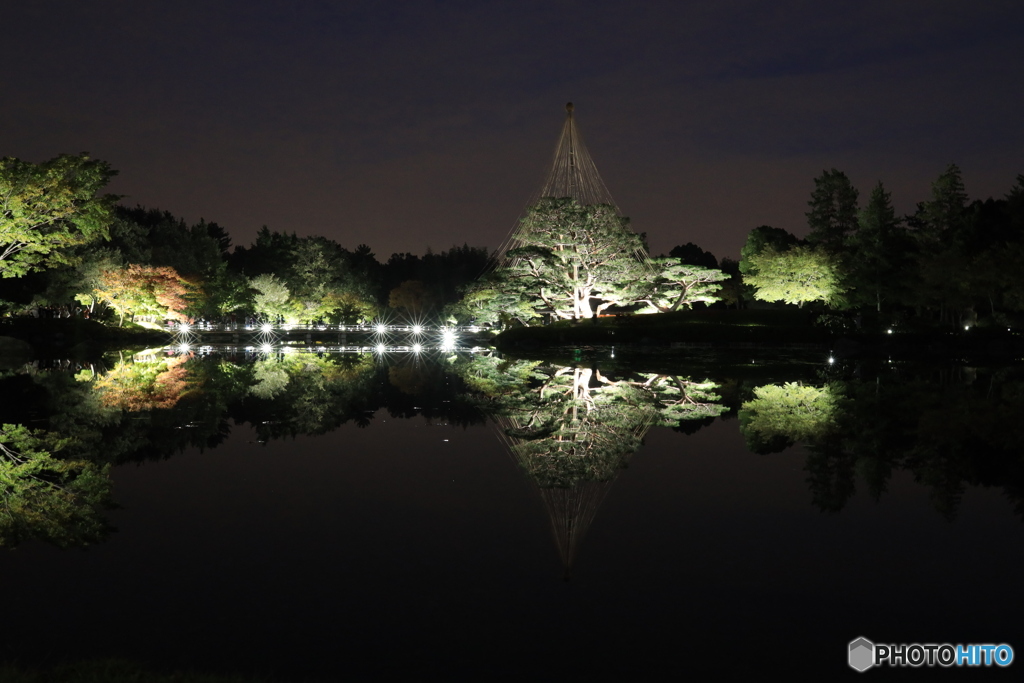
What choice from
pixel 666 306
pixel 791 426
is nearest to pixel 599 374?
pixel 791 426

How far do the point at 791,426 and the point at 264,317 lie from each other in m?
80.0

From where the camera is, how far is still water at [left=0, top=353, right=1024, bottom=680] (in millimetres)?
5754

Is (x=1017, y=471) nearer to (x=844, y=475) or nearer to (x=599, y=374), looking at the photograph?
(x=844, y=475)

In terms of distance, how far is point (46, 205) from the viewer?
114 ft

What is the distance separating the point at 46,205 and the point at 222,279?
4149 centimetres

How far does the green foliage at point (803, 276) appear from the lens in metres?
57.6

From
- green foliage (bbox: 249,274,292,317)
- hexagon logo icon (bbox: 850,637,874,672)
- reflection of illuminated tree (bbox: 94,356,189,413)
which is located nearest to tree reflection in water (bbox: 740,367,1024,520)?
hexagon logo icon (bbox: 850,637,874,672)

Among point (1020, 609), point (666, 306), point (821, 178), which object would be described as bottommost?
point (1020, 609)

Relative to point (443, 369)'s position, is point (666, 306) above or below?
above

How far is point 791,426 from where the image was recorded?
15.5 metres

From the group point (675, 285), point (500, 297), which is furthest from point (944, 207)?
point (500, 297)

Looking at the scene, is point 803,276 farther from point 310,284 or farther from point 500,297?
point 310,284

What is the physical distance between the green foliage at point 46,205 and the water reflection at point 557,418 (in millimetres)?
Result: 7045

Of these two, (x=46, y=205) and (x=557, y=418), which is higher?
(x=46, y=205)
